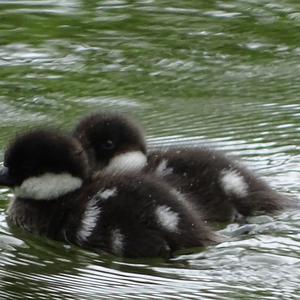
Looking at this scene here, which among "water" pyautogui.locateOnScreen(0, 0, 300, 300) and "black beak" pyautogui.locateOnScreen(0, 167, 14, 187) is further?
"black beak" pyautogui.locateOnScreen(0, 167, 14, 187)

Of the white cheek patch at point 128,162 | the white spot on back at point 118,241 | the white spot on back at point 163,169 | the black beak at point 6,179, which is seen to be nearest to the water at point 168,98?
the white spot on back at point 118,241

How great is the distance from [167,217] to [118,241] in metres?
0.19

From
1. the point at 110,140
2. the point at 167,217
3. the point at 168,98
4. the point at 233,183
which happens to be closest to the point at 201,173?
the point at 233,183

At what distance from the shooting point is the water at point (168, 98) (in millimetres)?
5160

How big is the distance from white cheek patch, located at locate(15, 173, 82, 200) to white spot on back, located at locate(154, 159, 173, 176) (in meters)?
0.37

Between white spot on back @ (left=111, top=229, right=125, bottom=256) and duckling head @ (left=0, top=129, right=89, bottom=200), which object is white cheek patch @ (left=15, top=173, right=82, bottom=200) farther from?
white spot on back @ (left=111, top=229, right=125, bottom=256)

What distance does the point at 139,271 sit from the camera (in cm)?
527

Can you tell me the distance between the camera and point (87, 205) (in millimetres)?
5547

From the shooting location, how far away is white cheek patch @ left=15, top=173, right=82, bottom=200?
573 centimetres

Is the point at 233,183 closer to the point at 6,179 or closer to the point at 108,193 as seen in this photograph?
the point at 108,193

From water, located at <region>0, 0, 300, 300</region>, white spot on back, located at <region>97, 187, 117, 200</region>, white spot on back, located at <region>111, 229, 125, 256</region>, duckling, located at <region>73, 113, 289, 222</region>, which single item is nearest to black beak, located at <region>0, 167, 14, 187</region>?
water, located at <region>0, 0, 300, 300</region>

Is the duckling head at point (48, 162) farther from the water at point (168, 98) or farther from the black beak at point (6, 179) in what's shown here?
the water at point (168, 98)

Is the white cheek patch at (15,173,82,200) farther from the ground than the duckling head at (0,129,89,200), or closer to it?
closer to it

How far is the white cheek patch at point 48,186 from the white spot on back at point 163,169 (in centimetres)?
37
